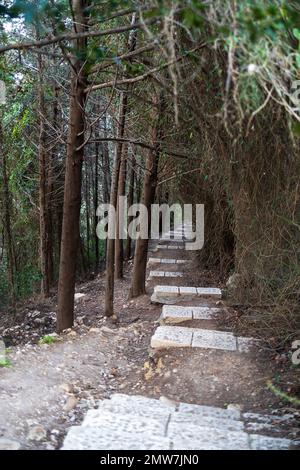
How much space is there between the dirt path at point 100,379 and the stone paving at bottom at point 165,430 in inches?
10.1

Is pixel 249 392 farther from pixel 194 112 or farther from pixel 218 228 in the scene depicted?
pixel 218 228

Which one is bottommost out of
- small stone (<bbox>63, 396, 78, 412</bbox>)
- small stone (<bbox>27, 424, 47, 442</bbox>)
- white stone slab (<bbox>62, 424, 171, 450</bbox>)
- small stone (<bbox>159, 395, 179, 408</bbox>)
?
small stone (<bbox>63, 396, 78, 412</bbox>)

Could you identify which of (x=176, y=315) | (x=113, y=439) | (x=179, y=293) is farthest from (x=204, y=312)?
(x=113, y=439)

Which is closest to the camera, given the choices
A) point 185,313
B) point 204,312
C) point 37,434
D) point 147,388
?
point 37,434

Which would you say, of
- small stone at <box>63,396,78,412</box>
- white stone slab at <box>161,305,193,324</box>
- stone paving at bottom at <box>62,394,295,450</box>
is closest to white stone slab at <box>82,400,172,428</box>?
stone paving at bottom at <box>62,394,295,450</box>

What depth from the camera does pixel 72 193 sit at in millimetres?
4844

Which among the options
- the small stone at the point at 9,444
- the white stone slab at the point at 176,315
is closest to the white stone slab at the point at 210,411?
the small stone at the point at 9,444

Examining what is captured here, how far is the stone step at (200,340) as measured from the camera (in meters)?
4.09

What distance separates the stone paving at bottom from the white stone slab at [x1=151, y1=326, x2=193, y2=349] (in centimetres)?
127

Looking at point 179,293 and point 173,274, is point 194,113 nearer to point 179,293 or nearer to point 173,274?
point 179,293

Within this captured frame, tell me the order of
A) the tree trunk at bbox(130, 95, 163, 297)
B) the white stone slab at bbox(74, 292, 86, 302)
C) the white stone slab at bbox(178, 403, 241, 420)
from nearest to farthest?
the white stone slab at bbox(178, 403, 241, 420)
the tree trunk at bbox(130, 95, 163, 297)
the white stone slab at bbox(74, 292, 86, 302)

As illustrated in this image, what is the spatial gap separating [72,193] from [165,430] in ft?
9.96

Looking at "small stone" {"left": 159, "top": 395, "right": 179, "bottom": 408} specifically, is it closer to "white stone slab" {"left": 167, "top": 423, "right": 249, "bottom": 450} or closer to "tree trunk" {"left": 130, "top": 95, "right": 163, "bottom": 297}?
"white stone slab" {"left": 167, "top": 423, "right": 249, "bottom": 450}

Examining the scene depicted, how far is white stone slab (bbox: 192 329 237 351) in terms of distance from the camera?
13.4ft
